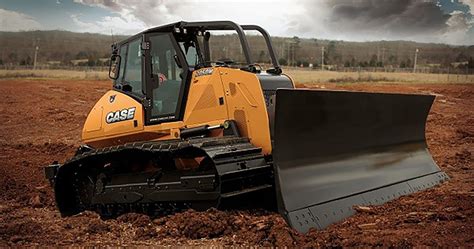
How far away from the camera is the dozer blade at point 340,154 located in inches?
232

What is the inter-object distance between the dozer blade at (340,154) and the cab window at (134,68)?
245 cm

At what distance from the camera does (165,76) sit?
23.8ft

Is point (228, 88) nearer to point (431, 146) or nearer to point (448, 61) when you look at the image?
point (431, 146)

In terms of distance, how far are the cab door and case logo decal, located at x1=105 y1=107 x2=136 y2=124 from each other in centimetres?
30

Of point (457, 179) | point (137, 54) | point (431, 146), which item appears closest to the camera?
point (137, 54)

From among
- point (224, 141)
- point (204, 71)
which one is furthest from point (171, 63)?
point (224, 141)

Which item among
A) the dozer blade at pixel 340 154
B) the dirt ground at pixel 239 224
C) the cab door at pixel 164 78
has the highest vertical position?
the cab door at pixel 164 78

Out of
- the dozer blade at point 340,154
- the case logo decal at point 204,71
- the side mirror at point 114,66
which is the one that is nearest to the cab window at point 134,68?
the side mirror at point 114,66

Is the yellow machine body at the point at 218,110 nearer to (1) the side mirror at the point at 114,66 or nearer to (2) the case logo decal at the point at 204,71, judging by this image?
(2) the case logo decal at the point at 204,71

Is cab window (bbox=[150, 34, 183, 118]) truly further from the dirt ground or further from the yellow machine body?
the dirt ground

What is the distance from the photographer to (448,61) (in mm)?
33281

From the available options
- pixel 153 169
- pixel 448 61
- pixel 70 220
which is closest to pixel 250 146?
pixel 153 169

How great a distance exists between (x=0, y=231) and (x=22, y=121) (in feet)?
43.3

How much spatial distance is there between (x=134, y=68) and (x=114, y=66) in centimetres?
60
